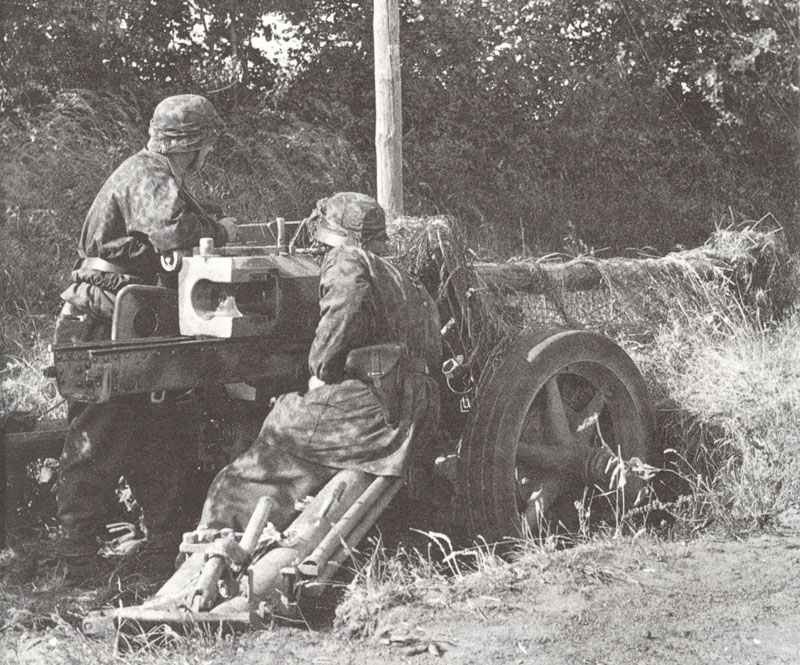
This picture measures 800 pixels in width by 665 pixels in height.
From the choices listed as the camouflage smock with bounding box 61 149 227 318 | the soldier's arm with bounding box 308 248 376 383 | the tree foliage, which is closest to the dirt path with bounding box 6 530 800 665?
the soldier's arm with bounding box 308 248 376 383

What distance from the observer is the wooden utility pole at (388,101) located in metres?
10.2

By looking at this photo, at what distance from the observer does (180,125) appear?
18.7ft

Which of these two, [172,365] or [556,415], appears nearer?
[172,365]

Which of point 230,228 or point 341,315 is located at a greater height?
point 230,228

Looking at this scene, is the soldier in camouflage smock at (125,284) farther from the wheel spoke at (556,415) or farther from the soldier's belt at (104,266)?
the wheel spoke at (556,415)

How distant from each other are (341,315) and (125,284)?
4.81ft

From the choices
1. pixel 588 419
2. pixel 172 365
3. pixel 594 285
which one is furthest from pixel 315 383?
pixel 594 285

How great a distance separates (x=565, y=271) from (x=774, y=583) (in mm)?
3174

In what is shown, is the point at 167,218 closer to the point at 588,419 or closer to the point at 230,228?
the point at 230,228

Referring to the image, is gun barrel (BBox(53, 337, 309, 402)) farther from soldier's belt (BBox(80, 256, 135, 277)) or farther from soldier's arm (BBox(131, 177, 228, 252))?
soldier's belt (BBox(80, 256, 135, 277))

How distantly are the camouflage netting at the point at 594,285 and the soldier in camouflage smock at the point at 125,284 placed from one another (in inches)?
42.3

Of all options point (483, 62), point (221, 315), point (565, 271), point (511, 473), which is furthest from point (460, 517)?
point (483, 62)

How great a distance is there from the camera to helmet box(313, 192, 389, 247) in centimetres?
505

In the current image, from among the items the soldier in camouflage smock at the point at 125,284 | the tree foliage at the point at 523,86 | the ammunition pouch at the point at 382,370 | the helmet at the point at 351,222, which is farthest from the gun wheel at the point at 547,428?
the tree foliage at the point at 523,86
